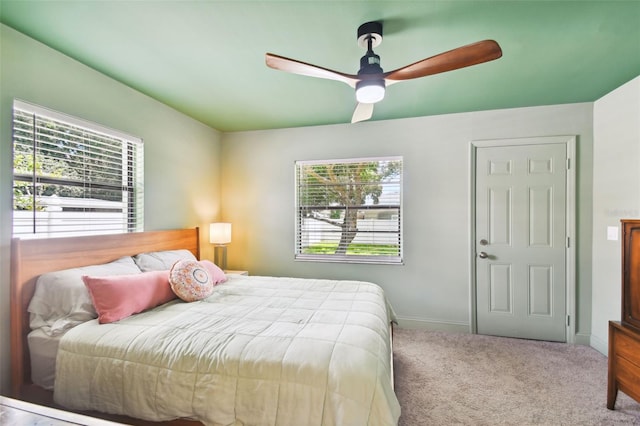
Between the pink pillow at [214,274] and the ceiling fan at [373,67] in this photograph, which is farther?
the pink pillow at [214,274]

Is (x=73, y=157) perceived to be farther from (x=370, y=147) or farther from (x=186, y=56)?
(x=370, y=147)

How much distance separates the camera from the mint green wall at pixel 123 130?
5.62 feet

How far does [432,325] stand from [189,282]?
8.89 feet

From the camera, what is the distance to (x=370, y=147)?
3.46m

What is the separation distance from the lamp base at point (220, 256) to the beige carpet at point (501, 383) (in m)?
2.40

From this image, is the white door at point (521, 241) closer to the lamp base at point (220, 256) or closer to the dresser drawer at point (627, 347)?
the dresser drawer at point (627, 347)

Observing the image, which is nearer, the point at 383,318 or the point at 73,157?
the point at 383,318

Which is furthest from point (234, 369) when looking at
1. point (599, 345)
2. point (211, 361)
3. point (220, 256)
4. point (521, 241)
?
point (599, 345)

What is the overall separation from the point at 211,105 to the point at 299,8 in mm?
1715

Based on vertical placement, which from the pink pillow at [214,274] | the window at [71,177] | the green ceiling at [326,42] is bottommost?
the pink pillow at [214,274]

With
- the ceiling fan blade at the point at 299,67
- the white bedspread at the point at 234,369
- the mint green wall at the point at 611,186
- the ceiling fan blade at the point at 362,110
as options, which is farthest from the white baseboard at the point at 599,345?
the ceiling fan blade at the point at 299,67

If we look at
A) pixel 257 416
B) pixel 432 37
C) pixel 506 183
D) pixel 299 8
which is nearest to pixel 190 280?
pixel 257 416

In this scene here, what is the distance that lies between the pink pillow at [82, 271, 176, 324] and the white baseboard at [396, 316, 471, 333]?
253cm

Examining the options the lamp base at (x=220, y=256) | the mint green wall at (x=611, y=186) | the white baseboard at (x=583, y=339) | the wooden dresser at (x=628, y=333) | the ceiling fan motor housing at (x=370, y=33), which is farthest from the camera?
the lamp base at (x=220, y=256)
